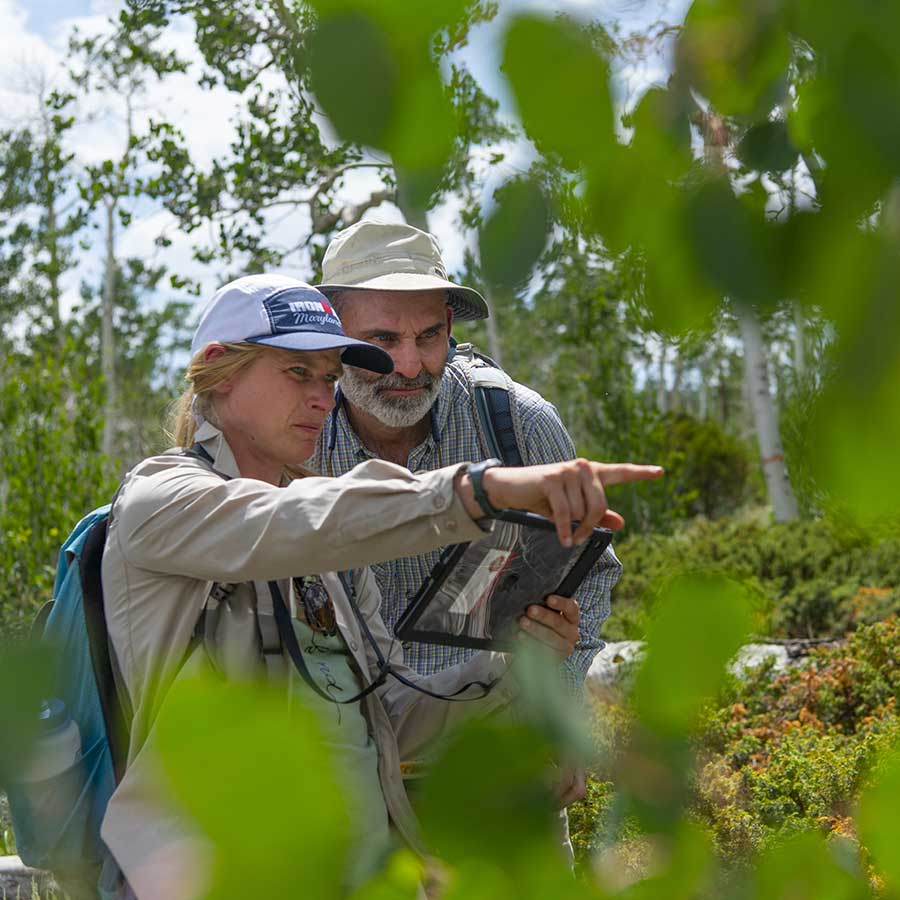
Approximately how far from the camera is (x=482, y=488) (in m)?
1.20

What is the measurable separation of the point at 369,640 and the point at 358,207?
1.32 m

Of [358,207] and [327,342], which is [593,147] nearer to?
[358,207]

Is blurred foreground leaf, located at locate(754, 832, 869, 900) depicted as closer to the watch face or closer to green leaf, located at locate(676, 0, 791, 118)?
green leaf, located at locate(676, 0, 791, 118)

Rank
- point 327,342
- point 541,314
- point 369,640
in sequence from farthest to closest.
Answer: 1. point 369,640
2. point 327,342
3. point 541,314

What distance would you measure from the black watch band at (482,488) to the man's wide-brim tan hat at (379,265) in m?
0.84

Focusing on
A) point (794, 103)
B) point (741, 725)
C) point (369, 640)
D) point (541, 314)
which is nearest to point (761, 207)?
point (794, 103)

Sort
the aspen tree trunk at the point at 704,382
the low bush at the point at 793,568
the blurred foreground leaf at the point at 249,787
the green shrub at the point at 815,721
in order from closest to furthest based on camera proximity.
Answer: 1. the blurred foreground leaf at the point at 249,787
2. the aspen tree trunk at the point at 704,382
3. the green shrub at the point at 815,721
4. the low bush at the point at 793,568

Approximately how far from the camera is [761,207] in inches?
16.1

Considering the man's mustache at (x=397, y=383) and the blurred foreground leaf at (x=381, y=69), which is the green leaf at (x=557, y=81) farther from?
the man's mustache at (x=397, y=383)

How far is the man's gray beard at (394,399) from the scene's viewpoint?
2.35 metres

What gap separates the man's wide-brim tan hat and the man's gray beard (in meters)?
0.20

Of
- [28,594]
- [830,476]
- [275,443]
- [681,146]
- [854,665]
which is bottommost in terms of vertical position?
[28,594]

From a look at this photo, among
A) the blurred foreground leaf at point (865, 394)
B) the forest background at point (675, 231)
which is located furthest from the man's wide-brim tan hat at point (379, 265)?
the blurred foreground leaf at point (865, 394)

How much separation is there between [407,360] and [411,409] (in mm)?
109
